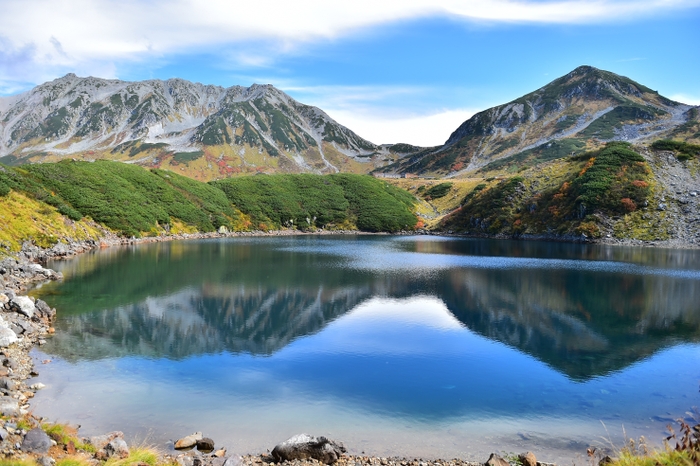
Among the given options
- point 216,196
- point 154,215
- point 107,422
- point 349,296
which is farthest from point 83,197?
point 107,422

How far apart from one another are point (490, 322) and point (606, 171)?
77.7 meters

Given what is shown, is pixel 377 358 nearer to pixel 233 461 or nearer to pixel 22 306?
pixel 233 461

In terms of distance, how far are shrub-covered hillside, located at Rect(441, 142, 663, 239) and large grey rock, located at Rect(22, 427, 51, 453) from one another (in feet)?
297

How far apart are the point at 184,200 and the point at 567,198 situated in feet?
274

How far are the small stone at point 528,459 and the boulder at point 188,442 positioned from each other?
9.93 m

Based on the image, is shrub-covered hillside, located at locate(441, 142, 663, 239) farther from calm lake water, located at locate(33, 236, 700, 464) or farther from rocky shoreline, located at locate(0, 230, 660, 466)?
rocky shoreline, located at locate(0, 230, 660, 466)

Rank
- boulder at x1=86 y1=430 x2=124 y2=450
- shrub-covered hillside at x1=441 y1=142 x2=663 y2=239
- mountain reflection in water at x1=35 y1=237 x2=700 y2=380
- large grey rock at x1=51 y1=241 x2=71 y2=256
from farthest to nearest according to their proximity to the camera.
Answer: shrub-covered hillside at x1=441 y1=142 x2=663 y2=239 → large grey rock at x1=51 y1=241 x2=71 y2=256 → mountain reflection in water at x1=35 y1=237 x2=700 y2=380 → boulder at x1=86 y1=430 x2=124 y2=450

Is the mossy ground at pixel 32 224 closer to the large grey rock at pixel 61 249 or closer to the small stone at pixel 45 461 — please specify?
the large grey rock at pixel 61 249

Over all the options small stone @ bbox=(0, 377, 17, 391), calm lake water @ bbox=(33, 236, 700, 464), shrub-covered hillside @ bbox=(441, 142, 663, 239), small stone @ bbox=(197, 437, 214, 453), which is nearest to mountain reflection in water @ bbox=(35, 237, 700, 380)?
calm lake water @ bbox=(33, 236, 700, 464)

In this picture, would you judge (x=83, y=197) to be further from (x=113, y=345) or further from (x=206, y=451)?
(x=206, y=451)

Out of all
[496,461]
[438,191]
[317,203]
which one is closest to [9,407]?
[496,461]

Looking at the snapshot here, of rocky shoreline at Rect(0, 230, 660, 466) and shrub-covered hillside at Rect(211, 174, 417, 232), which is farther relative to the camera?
shrub-covered hillside at Rect(211, 174, 417, 232)

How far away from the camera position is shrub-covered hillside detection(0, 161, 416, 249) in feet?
209

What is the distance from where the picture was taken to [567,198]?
92938 mm
